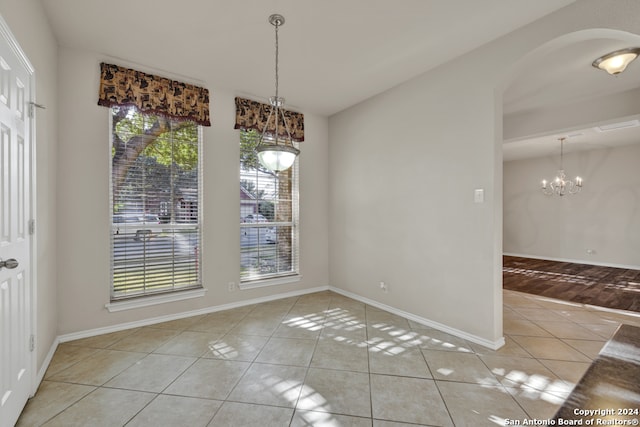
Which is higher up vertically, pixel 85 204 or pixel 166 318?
pixel 85 204

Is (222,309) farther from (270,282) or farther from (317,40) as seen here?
(317,40)

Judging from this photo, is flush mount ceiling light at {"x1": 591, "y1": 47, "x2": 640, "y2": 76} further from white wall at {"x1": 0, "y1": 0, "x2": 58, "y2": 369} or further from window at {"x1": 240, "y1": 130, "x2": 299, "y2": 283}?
white wall at {"x1": 0, "y1": 0, "x2": 58, "y2": 369}

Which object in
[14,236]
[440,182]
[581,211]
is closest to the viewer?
[14,236]

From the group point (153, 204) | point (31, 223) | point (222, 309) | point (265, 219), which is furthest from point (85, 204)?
point (265, 219)

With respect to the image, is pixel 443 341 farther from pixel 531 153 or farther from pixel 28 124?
pixel 531 153

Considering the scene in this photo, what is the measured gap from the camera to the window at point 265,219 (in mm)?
3902

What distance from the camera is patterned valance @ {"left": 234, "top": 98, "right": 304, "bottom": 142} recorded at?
3.74 m

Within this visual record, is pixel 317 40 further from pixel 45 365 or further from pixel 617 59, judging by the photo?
pixel 45 365

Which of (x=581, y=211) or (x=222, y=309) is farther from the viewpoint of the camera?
(x=581, y=211)

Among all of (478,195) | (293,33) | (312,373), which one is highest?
(293,33)

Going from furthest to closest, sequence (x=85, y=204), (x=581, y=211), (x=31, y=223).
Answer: (x=581, y=211) → (x=85, y=204) → (x=31, y=223)

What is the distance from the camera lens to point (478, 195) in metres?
2.71

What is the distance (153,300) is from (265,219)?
1.71 meters

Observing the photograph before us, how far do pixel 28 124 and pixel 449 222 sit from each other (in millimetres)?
3616
